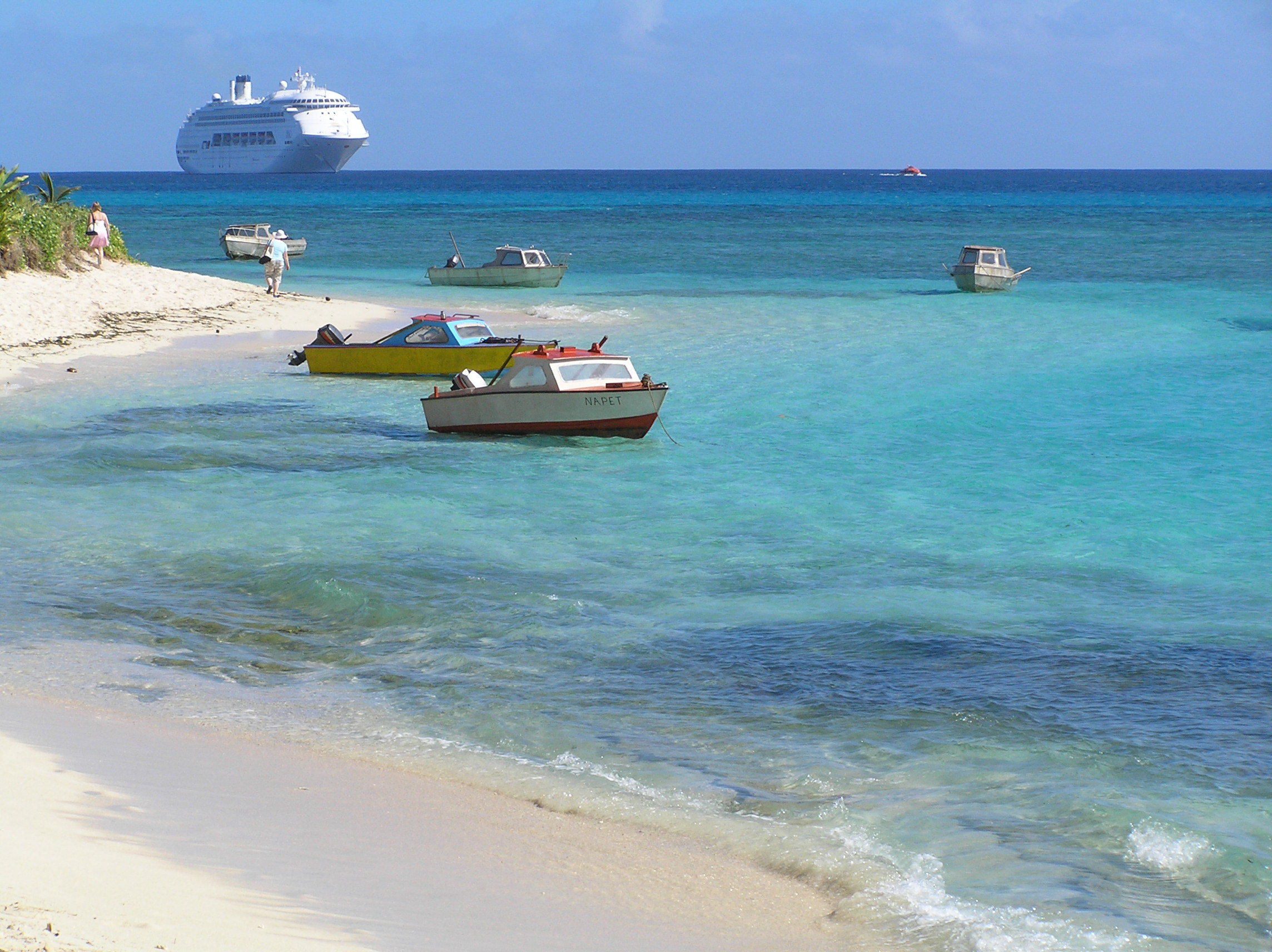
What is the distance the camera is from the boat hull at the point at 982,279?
45375mm

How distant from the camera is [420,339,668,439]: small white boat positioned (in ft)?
66.6

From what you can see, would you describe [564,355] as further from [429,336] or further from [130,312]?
[130,312]

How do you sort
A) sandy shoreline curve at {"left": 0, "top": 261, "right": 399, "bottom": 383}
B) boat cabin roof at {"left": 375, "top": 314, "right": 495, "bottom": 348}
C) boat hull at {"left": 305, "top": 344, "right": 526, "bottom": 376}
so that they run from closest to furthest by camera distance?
boat hull at {"left": 305, "top": 344, "right": 526, "bottom": 376} < boat cabin roof at {"left": 375, "top": 314, "right": 495, "bottom": 348} < sandy shoreline curve at {"left": 0, "top": 261, "right": 399, "bottom": 383}

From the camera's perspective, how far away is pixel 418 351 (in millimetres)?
26375

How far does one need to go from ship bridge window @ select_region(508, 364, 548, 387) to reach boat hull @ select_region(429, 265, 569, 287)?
84.4 ft

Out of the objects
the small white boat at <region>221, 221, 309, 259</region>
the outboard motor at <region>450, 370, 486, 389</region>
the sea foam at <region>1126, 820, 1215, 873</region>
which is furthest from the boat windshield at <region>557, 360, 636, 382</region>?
the small white boat at <region>221, 221, 309, 259</region>

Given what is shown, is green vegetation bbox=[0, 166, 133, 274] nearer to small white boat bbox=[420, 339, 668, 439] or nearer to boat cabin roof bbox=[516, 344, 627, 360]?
small white boat bbox=[420, 339, 668, 439]

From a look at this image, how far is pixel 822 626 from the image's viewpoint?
484 inches

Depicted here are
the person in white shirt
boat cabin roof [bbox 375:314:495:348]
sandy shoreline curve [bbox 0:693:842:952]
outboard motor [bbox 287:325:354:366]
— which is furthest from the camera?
the person in white shirt

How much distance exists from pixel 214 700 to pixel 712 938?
512 cm

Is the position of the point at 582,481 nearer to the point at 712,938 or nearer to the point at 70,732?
the point at 70,732

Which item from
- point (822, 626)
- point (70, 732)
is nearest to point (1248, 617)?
point (822, 626)

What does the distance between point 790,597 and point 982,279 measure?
3482 centimetres

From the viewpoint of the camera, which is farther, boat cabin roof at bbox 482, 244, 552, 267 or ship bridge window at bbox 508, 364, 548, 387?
boat cabin roof at bbox 482, 244, 552, 267
